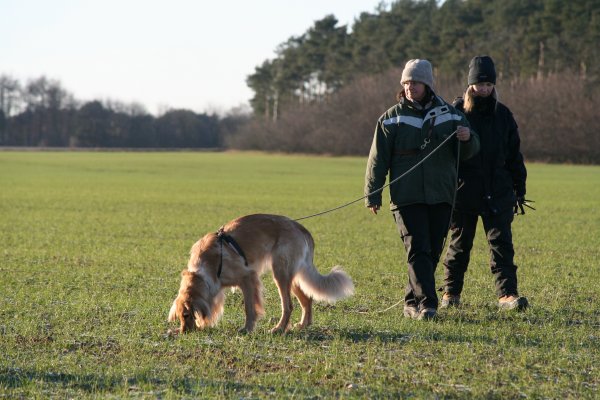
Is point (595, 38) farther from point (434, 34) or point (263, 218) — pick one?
point (263, 218)

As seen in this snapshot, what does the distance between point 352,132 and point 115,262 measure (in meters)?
68.2

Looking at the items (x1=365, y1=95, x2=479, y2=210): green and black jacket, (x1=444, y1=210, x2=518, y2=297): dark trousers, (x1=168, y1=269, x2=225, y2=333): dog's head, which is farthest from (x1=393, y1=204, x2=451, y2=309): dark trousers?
(x1=168, y1=269, x2=225, y2=333): dog's head

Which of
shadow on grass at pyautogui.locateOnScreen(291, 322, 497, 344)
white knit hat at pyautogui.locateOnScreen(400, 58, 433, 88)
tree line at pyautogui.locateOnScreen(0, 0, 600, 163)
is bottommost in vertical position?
shadow on grass at pyautogui.locateOnScreen(291, 322, 497, 344)

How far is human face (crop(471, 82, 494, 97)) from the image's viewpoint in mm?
7422

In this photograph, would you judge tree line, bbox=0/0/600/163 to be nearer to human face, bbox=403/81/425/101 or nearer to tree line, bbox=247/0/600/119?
tree line, bbox=247/0/600/119

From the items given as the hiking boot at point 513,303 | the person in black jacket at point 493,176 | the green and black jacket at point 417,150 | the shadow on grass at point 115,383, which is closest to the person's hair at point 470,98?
the person in black jacket at point 493,176

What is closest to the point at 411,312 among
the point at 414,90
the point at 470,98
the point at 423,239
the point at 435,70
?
the point at 423,239

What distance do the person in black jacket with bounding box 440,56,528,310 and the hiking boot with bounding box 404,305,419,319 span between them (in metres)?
0.92

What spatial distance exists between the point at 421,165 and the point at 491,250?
127 cm

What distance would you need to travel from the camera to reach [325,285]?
6.84 meters

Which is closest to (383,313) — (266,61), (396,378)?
(396,378)

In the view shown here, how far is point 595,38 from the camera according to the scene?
2317 inches

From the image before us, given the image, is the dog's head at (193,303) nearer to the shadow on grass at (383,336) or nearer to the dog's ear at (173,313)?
the dog's ear at (173,313)

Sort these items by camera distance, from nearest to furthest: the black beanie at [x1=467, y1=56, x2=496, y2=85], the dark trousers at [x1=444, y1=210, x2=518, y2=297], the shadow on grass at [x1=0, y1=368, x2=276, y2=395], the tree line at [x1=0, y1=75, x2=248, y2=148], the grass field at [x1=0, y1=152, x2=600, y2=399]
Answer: the shadow on grass at [x1=0, y1=368, x2=276, y2=395]
the grass field at [x1=0, y1=152, x2=600, y2=399]
the black beanie at [x1=467, y1=56, x2=496, y2=85]
the dark trousers at [x1=444, y1=210, x2=518, y2=297]
the tree line at [x1=0, y1=75, x2=248, y2=148]
